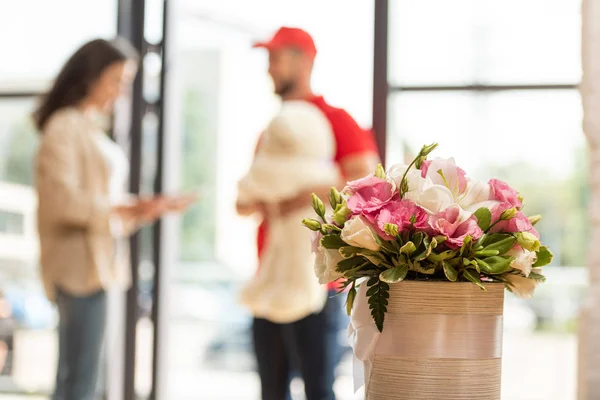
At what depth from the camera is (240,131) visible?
359 centimetres

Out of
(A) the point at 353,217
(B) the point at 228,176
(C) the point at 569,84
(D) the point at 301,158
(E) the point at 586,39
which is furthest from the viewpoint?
(B) the point at 228,176

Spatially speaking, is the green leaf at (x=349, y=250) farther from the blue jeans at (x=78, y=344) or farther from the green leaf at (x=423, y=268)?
the blue jeans at (x=78, y=344)

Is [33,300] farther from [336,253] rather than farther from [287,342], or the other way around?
[336,253]

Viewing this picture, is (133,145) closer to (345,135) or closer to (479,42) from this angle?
(345,135)

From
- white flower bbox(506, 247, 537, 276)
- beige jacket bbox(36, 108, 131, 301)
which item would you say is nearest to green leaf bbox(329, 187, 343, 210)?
white flower bbox(506, 247, 537, 276)

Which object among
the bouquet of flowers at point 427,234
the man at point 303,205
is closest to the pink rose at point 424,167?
the bouquet of flowers at point 427,234

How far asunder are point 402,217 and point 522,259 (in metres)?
0.14

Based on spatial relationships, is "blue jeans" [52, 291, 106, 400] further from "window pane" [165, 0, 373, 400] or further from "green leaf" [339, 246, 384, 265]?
"green leaf" [339, 246, 384, 265]

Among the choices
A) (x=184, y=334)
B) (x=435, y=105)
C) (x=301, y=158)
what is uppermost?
(x=435, y=105)

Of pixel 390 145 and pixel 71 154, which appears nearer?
pixel 71 154

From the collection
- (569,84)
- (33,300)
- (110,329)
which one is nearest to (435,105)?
(569,84)

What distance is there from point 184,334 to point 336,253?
273cm

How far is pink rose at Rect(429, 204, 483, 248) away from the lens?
38.9 inches

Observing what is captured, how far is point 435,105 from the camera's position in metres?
3.43
